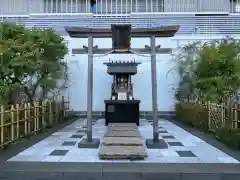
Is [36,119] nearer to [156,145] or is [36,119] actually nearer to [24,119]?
[24,119]

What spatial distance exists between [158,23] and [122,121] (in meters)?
7.29

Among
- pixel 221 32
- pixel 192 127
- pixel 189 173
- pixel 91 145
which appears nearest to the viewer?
pixel 189 173

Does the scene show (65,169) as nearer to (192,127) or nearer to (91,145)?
(91,145)

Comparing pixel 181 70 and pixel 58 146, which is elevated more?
pixel 181 70

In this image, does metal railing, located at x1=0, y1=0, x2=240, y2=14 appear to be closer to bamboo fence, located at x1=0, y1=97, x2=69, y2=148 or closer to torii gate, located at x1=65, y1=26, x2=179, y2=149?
bamboo fence, located at x1=0, y1=97, x2=69, y2=148

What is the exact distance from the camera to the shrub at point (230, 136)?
32.2ft

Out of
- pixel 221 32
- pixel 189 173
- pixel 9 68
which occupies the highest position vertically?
pixel 221 32

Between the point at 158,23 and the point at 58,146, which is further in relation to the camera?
the point at 158,23

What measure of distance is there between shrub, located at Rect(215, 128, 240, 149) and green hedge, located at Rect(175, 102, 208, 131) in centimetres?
246

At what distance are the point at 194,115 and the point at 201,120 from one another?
1010mm

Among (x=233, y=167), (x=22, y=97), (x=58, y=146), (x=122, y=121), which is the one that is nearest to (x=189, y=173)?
(x=233, y=167)

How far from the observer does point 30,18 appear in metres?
21.4

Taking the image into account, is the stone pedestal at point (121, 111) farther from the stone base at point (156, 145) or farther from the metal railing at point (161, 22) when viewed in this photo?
the metal railing at point (161, 22)

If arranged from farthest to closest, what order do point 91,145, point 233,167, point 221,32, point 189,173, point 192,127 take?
1. point 221,32
2. point 192,127
3. point 91,145
4. point 233,167
5. point 189,173
